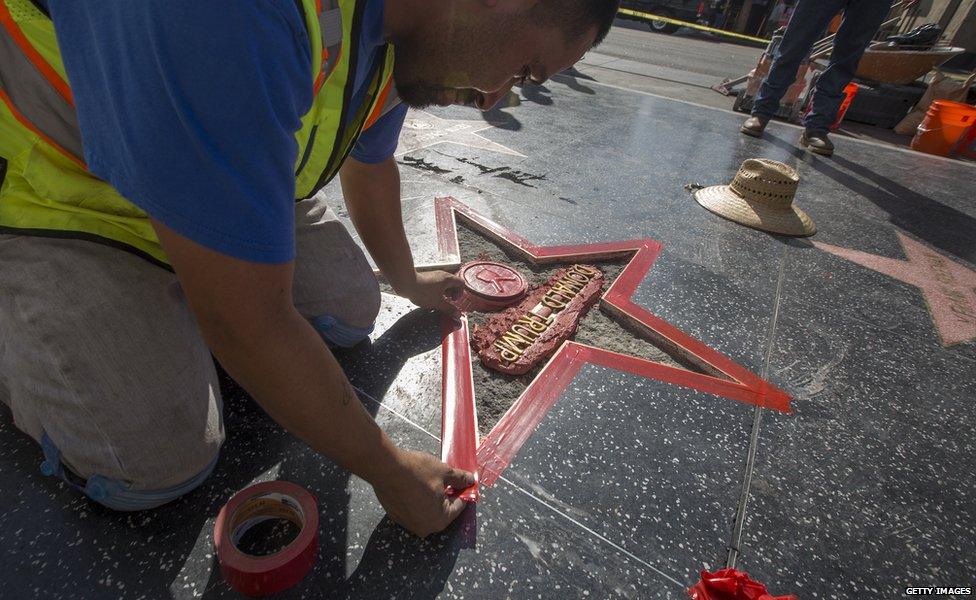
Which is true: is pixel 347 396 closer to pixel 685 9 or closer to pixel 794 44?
pixel 794 44

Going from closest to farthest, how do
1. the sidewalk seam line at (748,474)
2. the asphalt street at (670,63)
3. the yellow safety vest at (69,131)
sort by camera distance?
the yellow safety vest at (69,131), the sidewalk seam line at (748,474), the asphalt street at (670,63)

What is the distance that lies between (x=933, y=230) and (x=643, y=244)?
90.4 inches

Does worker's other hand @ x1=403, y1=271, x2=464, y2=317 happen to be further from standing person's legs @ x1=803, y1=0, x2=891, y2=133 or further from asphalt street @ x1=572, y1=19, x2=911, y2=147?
asphalt street @ x1=572, y1=19, x2=911, y2=147

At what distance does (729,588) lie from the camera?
43.1 inches

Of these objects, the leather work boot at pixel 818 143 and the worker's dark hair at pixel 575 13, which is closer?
the worker's dark hair at pixel 575 13

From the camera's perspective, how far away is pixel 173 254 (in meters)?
0.73

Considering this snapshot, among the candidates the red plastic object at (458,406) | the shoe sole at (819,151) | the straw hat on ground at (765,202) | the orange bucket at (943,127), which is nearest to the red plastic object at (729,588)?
the red plastic object at (458,406)

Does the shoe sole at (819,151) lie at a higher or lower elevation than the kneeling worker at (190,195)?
lower

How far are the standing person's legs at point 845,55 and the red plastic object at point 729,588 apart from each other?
4758 mm

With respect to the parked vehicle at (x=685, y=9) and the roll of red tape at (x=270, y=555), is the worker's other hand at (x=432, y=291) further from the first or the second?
the parked vehicle at (x=685, y=9)

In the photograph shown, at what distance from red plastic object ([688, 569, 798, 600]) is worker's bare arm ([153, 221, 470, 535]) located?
27.5 inches

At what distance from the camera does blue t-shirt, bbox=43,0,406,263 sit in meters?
0.64

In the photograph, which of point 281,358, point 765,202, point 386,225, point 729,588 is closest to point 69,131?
point 281,358

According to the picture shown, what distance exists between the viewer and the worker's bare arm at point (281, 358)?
74 centimetres
